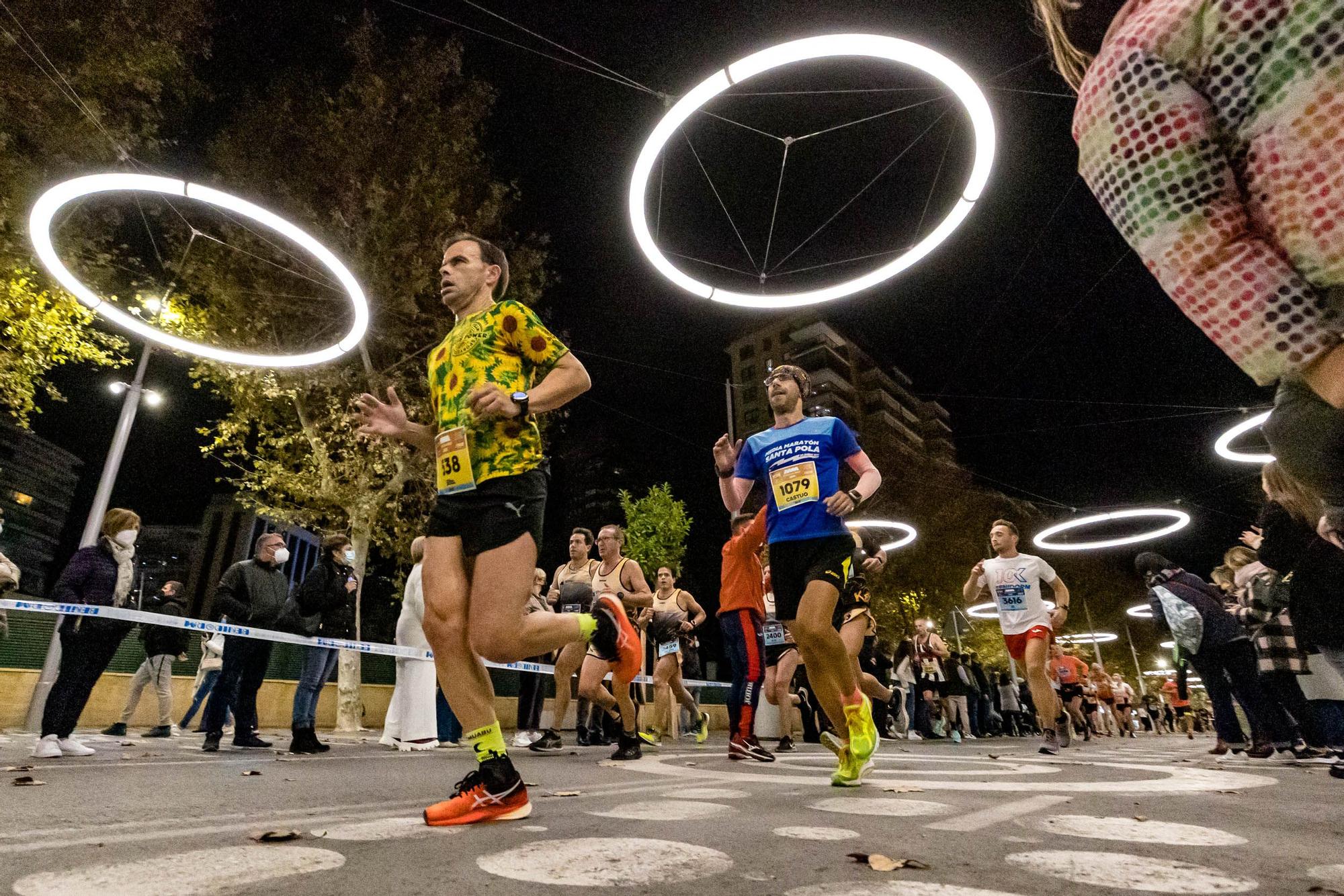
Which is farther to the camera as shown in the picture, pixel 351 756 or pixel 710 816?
pixel 351 756

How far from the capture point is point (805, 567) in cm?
365

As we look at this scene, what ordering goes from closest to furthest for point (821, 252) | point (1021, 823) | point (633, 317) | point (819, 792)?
point (1021, 823) → point (819, 792) → point (821, 252) → point (633, 317)

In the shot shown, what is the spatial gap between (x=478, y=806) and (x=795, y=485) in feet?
7.36

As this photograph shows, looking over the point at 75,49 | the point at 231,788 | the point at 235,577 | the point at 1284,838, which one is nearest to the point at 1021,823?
the point at 1284,838

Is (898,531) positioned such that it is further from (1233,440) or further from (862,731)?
(862,731)

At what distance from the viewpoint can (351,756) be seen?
220 inches

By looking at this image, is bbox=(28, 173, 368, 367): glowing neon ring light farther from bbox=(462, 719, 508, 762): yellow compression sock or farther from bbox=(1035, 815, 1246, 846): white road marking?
bbox=(1035, 815, 1246, 846): white road marking

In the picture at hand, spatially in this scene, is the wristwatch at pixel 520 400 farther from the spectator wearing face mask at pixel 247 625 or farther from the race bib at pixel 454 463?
the spectator wearing face mask at pixel 247 625

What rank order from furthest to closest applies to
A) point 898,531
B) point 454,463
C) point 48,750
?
point 898,531 < point 48,750 < point 454,463

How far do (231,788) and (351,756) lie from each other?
Answer: 8.77 feet

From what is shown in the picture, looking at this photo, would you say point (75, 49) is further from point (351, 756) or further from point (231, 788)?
point (231, 788)

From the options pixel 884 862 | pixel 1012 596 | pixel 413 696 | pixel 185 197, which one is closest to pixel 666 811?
pixel 884 862

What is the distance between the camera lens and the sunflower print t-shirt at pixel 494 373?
2531 millimetres

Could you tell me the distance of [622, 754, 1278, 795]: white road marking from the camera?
328 centimetres
